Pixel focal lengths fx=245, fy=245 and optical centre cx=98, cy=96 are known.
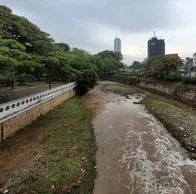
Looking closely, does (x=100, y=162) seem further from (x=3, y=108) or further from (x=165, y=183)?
(x=3, y=108)

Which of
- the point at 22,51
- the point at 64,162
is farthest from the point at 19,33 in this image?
the point at 64,162

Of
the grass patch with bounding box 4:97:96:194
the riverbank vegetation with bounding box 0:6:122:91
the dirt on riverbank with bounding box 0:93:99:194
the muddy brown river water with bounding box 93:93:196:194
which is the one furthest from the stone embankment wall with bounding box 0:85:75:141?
the muddy brown river water with bounding box 93:93:196:194

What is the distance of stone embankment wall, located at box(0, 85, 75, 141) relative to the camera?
13.1 meters

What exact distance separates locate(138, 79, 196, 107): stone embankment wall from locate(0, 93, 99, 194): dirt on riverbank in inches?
708

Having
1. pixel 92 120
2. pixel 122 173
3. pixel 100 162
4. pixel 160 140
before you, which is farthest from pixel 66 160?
pixel 92 120

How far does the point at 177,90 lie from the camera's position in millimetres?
35250

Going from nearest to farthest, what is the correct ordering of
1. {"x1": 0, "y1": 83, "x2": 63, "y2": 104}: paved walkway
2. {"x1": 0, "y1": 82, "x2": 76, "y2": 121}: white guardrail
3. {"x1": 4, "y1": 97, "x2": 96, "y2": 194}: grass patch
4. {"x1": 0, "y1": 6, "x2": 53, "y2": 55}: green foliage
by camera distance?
{"x1": 4, "y1": 97, "x2": 96, "y2": 194}: grass patch
{"x1": 0, "y1": 82, "x2": 76, "y2": 121}: white guardrail
{"x1": 0, "y1": 6, "x2": 53, "y2": 55}: green foliage
{"x1": 0, "y1": 83, "x2": 63, "y2": 104}: paved walkway

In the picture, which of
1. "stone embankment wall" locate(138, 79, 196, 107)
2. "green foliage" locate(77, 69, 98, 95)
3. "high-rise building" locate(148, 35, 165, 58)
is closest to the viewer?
"stone embankment wall" locate(138, 79, 196, 107)

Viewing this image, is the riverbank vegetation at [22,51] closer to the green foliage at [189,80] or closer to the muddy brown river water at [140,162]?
the muddy brown river water at [140,162]

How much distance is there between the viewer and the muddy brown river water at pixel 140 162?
928 centimetres

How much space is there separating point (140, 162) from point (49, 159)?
4.22 m

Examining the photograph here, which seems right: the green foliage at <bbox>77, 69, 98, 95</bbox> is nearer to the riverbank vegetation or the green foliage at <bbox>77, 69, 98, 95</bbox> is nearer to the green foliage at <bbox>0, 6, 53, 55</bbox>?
the riverbank vegetation

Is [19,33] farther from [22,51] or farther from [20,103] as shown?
[20,103]

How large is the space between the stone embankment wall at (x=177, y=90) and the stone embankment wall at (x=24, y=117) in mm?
16520
